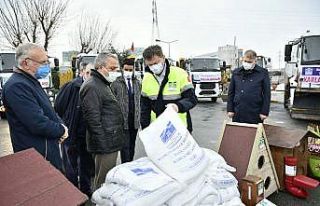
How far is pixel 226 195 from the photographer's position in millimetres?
2793

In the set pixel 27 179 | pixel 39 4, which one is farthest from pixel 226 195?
pixel 39 4

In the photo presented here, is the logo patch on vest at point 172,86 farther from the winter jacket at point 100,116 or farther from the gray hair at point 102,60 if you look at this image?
the gray hair at point 102,60

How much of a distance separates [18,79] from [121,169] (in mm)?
1137

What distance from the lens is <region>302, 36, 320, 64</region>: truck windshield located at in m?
9.42

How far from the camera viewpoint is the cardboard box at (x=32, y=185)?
5.65 ft

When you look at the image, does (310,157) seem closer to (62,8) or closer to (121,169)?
(121,169)

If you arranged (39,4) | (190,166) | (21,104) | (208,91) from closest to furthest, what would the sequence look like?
(190,166) < (21,104) < (208,91) < (39,4)

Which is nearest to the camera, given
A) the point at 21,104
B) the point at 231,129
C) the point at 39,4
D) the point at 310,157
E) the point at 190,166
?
the point at 190,166

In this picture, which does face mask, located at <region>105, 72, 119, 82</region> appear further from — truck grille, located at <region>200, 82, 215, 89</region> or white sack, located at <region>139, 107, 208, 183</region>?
truck grille, located at <region>200, 82, 215, 89</region>

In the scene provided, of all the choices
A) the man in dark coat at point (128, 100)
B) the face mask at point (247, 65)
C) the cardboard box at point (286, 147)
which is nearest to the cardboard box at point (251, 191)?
the cardboard box at point (286, 147)

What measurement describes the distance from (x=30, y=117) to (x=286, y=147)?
9.55 ft

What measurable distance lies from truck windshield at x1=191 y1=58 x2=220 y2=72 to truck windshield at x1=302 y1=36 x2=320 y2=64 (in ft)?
22.8

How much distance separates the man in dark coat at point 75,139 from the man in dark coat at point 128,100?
438 mm

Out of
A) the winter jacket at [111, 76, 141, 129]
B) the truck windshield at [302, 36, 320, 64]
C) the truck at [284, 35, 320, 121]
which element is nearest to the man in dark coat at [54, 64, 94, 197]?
the winter jacket at [111, 76, 141, 129]
